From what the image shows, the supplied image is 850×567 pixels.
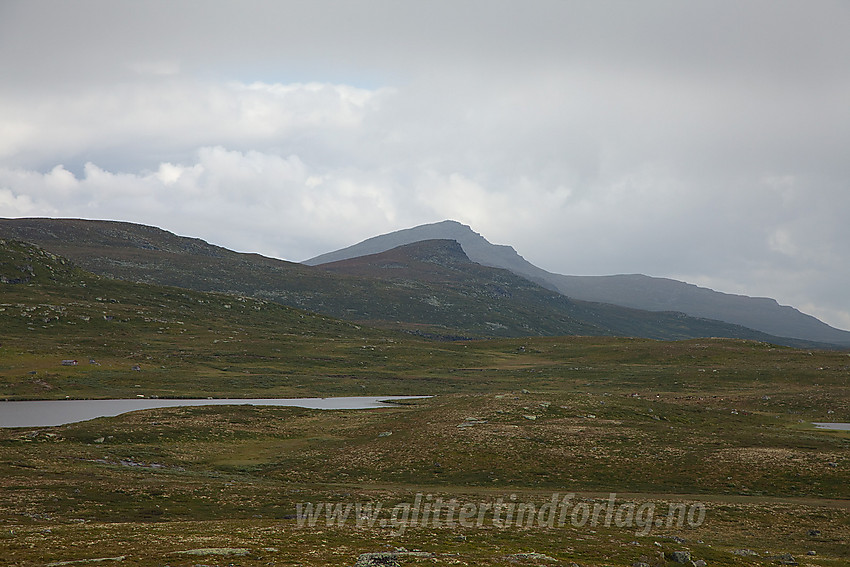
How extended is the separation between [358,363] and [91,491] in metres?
113

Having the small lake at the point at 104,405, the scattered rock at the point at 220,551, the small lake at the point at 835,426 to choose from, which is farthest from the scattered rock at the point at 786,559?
the small lake at the point at 104,405

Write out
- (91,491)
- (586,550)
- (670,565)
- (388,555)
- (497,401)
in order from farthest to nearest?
(497,401)
(91,491)
(586,550)
(670,565)
(388,555)

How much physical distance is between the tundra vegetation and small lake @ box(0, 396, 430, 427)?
485cm

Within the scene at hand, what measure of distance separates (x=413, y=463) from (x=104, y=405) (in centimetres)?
6121

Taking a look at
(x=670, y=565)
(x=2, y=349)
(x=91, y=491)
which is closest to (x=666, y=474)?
(x=670, y=565)

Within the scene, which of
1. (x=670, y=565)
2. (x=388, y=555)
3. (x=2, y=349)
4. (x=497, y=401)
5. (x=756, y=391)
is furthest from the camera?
(x=2, y=349)

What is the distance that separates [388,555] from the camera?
84.5 feet

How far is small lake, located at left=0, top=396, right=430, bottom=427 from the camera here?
84.1 meters

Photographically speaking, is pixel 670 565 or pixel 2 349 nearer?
pixel 670 565

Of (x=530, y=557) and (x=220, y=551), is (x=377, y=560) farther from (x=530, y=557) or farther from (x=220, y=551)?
(x=530, y=557)

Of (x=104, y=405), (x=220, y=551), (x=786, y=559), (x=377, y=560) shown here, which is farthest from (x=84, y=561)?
(x=104, y=405)

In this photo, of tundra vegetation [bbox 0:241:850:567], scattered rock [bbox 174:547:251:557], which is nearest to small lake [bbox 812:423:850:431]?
tundra vegetation [bbox 0:241:850:567]

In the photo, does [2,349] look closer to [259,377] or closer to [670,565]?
[259,377]

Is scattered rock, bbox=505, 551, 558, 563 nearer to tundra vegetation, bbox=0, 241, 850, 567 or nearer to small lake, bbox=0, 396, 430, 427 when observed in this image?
tundra vegetation, bbox=0, 241, 850, 567
